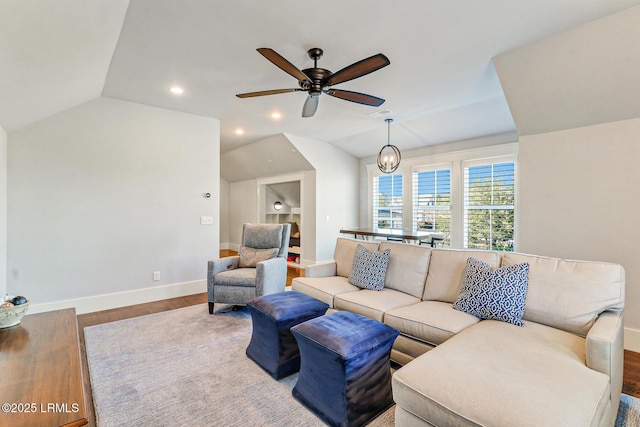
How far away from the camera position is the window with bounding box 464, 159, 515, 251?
475 centimetres

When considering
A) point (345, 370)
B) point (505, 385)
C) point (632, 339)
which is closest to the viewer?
point (505, 385)

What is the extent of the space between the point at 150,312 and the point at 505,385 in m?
3.67

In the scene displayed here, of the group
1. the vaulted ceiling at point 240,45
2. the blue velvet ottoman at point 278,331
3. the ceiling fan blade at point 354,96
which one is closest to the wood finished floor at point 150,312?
the blue velvet ottoman at point 278,331

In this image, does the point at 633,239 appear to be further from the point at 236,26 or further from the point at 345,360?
the point at 236,26

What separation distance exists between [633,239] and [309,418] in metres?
3.23

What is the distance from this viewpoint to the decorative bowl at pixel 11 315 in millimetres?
1853

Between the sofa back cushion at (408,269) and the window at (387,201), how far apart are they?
139 inches

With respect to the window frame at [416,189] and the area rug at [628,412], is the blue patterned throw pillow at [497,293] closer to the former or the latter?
the area rug at [628,412]

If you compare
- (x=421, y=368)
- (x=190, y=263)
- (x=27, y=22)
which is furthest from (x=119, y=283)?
(x=421, y=368)

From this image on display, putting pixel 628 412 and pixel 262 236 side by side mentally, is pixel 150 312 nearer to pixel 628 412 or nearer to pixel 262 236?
pixel 262 236

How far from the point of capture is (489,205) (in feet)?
16.3

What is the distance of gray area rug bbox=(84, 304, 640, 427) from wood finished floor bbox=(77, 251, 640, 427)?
1.9 inches

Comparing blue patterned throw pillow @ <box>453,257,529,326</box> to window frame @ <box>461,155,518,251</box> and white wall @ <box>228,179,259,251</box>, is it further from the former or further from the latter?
white wall @ <box>228,179,259,251</box>

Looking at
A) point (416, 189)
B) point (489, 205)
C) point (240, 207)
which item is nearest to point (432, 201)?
point (416, 189)
